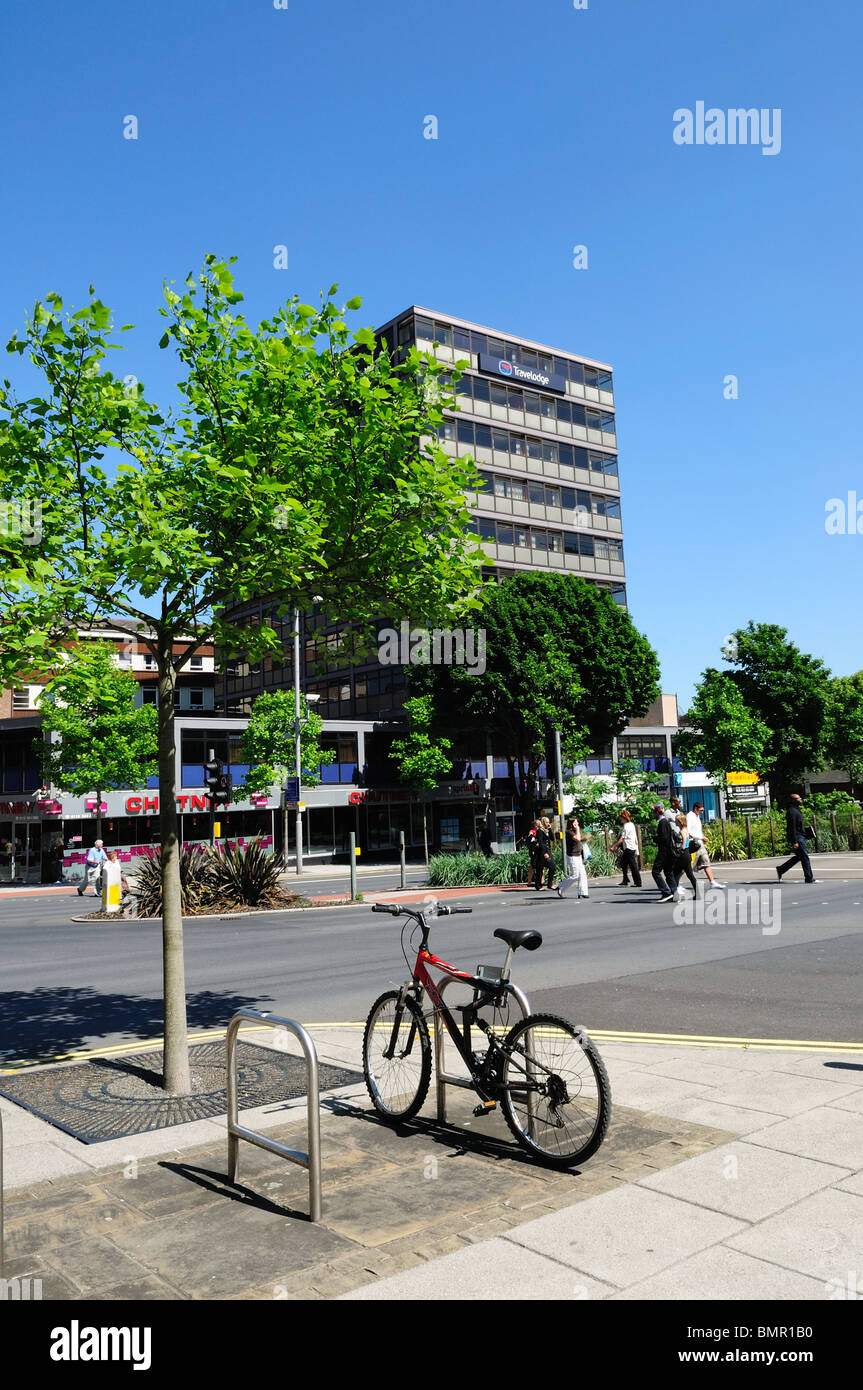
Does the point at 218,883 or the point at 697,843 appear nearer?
the point at 697,843

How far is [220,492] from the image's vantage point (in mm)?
6590

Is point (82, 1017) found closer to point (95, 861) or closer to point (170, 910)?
point (170, 910)

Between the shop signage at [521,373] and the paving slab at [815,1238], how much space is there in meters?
53.2

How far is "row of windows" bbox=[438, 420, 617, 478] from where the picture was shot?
5159 centimetres

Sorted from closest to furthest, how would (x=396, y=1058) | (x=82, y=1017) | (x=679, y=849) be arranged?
1. (x=396, y=1058)
2. (x=82, y=1017)
3. (x=679, y=849)

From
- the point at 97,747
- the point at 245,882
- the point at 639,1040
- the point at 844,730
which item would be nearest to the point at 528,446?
the point at 844,730

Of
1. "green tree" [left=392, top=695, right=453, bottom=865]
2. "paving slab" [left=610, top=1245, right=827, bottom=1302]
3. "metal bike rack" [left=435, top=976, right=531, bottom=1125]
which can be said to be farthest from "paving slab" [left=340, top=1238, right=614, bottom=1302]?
"green tree" [left=392, top=695, right=453, bottom=865]

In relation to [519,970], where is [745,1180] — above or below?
above

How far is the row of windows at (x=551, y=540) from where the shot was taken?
172 ft

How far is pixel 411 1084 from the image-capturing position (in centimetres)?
574

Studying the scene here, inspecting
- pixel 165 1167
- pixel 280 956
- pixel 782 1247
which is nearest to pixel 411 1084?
pixel 165 1167

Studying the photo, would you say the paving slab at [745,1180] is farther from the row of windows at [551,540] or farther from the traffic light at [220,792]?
the row of windows at [551,540]

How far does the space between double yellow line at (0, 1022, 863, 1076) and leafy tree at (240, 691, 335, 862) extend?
32.9 m

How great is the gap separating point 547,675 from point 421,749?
24.7 feet
